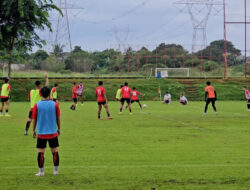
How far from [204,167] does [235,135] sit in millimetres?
6875

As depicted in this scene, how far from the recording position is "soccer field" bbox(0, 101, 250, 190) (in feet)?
29.5

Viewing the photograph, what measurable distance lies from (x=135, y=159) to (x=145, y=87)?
43661 millimetres

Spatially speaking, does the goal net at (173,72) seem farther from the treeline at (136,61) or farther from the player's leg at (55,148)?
the player's leg at (55,148)

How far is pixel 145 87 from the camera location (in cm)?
5531

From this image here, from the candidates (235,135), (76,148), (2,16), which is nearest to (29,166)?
(76,148)

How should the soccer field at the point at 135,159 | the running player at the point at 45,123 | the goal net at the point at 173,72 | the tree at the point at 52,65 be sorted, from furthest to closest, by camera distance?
the tree at the point at 52,65 < the goal net at the point at 173,72 < the running player at the point at 45,123 < the soccer field at the point at 135,159

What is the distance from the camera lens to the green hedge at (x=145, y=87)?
2047 inches

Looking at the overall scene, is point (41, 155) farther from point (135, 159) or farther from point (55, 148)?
point (135, 159)

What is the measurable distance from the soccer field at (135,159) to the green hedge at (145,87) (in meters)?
32.4

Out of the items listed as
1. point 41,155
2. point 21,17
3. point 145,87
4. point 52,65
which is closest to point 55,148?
point 41,155

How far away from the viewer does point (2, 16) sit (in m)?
35.1

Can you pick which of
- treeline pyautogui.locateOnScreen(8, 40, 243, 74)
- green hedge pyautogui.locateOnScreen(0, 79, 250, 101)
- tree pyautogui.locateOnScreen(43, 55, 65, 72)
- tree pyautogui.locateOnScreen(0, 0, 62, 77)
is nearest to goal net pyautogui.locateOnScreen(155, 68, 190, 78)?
treeline pyautogui.locateOnScreen(8, 40, 243, 74)

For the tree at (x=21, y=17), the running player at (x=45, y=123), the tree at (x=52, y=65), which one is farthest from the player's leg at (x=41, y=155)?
the tree at (x=52, y=65)

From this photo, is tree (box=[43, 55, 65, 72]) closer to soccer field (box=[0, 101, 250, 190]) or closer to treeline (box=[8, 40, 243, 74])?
treeline (box=[8, 40, 243, 74])
